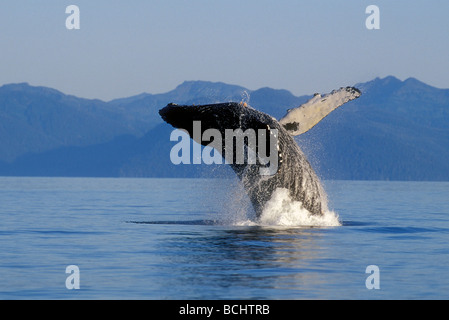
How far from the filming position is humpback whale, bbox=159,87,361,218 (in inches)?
Answer: 564

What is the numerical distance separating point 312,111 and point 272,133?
2332 mm

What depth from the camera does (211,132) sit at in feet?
48.4

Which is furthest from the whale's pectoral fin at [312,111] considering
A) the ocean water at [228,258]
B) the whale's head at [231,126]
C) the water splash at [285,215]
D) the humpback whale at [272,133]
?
the ocean water at [228,258]

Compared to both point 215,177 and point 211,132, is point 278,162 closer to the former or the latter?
point 211,132

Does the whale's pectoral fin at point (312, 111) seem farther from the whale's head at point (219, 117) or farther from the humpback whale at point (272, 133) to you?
the whale's head at point (219, 117)

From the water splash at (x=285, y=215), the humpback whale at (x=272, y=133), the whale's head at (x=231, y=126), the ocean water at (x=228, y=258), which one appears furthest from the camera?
the water splash at (x=285, y=215)

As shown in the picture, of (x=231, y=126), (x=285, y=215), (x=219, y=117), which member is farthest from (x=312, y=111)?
(x=219, y=117)

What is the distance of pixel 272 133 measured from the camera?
14.2 metres

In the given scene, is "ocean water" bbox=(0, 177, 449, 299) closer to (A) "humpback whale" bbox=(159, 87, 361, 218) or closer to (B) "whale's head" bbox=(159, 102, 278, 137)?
(A) "humpback whale" bbox=(159, 87, 361, 218)

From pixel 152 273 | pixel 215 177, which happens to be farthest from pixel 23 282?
pixel 215 177

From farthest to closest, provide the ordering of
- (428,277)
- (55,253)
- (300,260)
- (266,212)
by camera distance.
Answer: (266,212), (55,253), (300,260), (428,277)

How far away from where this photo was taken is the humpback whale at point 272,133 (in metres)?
14.3
